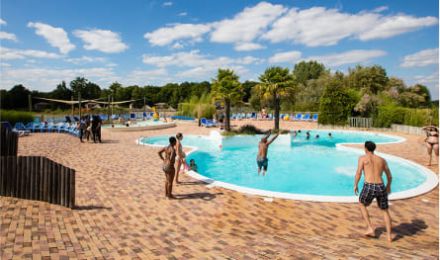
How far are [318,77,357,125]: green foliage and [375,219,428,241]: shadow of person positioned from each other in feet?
74.5

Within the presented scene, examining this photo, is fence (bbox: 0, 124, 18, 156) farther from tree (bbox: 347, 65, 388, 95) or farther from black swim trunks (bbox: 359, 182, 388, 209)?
tree (bbox: 347, 65, 388, 95)

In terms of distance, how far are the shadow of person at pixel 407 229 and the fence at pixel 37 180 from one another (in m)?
5.79

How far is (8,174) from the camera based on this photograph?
6.02 m

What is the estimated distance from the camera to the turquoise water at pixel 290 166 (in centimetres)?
1056

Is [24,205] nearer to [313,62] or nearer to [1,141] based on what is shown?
[1,141]

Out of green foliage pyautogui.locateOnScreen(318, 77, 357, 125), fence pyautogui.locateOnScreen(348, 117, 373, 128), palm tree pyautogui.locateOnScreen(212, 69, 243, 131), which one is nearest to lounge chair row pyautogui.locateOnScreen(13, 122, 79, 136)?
palm tree pyautogui.locateOnScreen(212, 69, 243, 131)

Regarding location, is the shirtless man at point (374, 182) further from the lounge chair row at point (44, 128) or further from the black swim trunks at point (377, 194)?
the lounge chair row at point (44, 128)

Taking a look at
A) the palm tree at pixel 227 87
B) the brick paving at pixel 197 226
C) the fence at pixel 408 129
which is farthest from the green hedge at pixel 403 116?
the brick paving at pixel 197 226

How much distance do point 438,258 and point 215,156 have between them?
1189 centimetres

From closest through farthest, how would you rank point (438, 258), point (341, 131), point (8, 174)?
point (438, 258) < point (8, 174) < point (341, 131)

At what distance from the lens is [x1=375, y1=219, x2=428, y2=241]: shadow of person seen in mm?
4980

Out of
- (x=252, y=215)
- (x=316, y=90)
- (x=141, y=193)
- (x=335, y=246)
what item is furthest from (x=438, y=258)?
(x=316, y=90)

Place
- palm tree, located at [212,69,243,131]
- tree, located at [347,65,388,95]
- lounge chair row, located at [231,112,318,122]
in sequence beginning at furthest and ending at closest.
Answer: tree, located at [347,65,388,95], lounge chair row, located at [231,112,318,122], palm tree, located at [212,69,243,131]

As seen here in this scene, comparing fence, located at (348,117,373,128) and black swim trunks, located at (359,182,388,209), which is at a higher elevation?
fence, located at (348,117,373,128)
